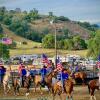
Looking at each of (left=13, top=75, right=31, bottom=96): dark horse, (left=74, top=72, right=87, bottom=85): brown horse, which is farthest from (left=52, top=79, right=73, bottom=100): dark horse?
(left=74, top=72, right=87, bottom=85): brown horse

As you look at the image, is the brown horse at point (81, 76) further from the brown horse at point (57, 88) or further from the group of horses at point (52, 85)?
the brown horse at point (57, 88)

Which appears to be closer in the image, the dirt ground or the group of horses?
the group of horses

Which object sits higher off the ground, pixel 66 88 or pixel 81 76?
pixel 66 88

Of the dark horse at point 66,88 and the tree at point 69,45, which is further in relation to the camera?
the tree at point 69,45

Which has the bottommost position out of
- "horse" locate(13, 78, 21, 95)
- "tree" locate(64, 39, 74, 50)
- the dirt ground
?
the dirt ground

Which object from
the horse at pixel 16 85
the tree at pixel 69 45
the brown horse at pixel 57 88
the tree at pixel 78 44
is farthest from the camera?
the tree at pixel 78 44

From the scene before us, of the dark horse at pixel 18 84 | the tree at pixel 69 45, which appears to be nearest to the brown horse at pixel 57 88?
the dark horse at pixel 18 84

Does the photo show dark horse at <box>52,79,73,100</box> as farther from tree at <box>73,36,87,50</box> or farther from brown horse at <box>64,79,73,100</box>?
tree at <box>73,36,87,50</box>

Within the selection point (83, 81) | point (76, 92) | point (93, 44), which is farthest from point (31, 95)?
point (93, 44)

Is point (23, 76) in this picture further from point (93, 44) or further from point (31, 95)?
point (93, 44)

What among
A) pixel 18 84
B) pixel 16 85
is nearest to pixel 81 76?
pixel 18 84

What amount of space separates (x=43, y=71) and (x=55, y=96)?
506cm

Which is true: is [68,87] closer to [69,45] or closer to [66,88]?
[66,88]

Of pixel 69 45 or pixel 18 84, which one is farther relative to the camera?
pixel 69 45
